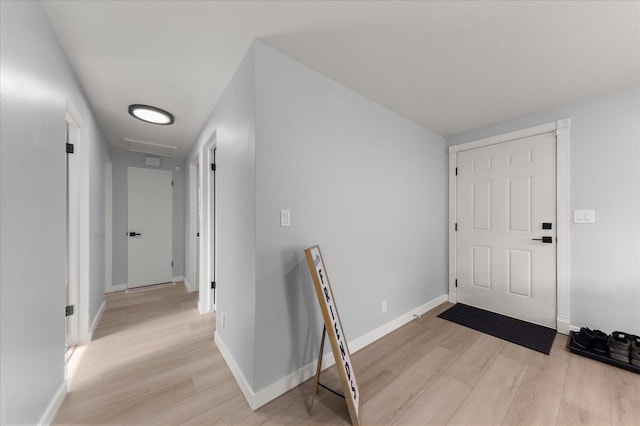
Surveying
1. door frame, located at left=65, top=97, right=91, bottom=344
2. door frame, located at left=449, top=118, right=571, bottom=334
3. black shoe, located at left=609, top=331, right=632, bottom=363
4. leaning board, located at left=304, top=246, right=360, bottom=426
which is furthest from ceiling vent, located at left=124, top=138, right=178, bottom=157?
black shoe, located at left=609, top=331, right=632, bottom=363

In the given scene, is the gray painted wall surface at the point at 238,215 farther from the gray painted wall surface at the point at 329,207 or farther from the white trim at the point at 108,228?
the white trim at the point at 108,228

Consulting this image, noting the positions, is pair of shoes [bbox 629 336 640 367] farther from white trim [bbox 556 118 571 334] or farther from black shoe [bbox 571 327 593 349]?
white trim [bbox 556 118 571 334]

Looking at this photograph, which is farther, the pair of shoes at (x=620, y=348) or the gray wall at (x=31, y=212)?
the pair of shoes at (x=620, y=348)

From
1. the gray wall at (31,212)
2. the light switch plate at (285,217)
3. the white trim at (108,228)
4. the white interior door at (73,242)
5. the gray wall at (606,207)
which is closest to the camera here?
the gray wall at (31,212)

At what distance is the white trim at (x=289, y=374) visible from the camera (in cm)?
153

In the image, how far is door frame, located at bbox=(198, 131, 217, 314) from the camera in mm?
2951

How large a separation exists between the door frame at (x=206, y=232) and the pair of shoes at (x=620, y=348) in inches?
155

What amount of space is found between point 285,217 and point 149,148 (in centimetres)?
347

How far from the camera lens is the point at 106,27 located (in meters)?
1.43

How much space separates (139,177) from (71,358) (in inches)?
116

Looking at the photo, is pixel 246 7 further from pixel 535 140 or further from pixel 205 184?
pixel 535 140

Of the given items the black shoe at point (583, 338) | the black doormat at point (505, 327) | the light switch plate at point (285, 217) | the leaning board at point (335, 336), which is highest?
the light switch plate at point (285, 217)

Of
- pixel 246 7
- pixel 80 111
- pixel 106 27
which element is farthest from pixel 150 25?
pixel 80 111

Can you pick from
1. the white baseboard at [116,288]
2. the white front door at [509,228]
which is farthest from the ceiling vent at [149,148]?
the white front door at [509,228]
